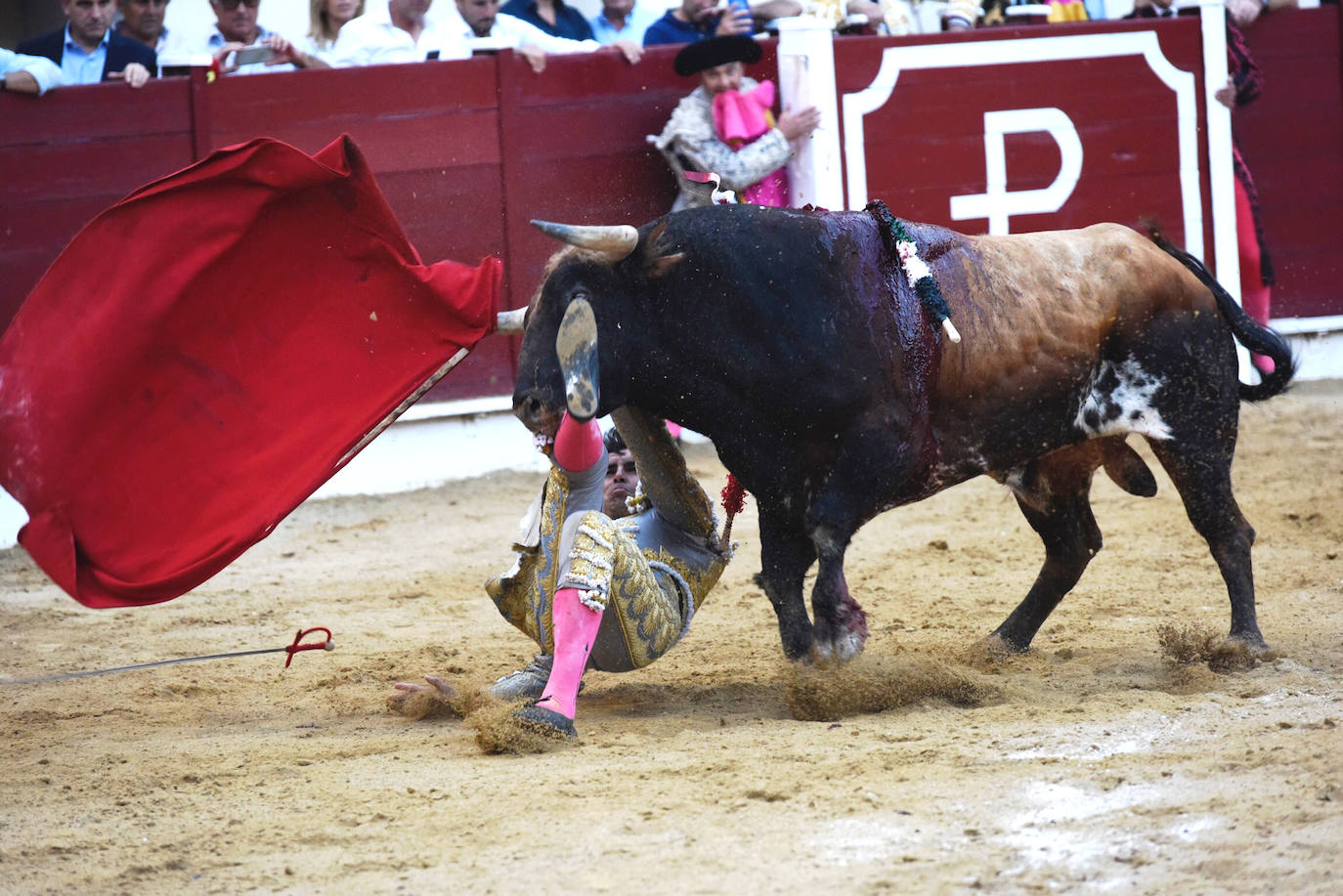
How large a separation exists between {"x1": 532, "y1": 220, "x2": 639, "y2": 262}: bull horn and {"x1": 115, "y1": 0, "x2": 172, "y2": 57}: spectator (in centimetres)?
380

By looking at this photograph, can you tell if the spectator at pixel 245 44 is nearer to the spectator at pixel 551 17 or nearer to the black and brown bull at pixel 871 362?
the spectator at pixel 551 17

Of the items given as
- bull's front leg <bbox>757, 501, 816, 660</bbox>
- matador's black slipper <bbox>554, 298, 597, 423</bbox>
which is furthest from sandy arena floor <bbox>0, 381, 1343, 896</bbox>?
matador's black slipper <bbox>554, 298, 597, 423</bbox>

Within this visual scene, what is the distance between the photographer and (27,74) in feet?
19.0

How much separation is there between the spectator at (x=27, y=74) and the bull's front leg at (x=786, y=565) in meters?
3.78

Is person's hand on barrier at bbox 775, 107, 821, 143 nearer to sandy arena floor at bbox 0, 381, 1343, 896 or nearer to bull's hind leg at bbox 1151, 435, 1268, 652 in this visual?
sandy arena floor at bbox 0, 381, 1343, 896

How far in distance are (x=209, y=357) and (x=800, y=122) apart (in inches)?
144

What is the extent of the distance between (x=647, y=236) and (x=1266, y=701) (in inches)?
63.7

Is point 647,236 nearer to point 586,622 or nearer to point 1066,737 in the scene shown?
point 586,622

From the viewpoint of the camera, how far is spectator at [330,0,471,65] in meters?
6.33

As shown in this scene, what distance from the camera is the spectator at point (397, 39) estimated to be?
6.33 metres

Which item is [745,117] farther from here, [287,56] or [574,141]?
[287,56]

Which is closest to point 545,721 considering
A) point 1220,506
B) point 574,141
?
point 1220,506

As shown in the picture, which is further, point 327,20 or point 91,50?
point 327,20

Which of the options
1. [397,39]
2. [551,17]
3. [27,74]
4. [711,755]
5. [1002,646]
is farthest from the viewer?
[551,17]
